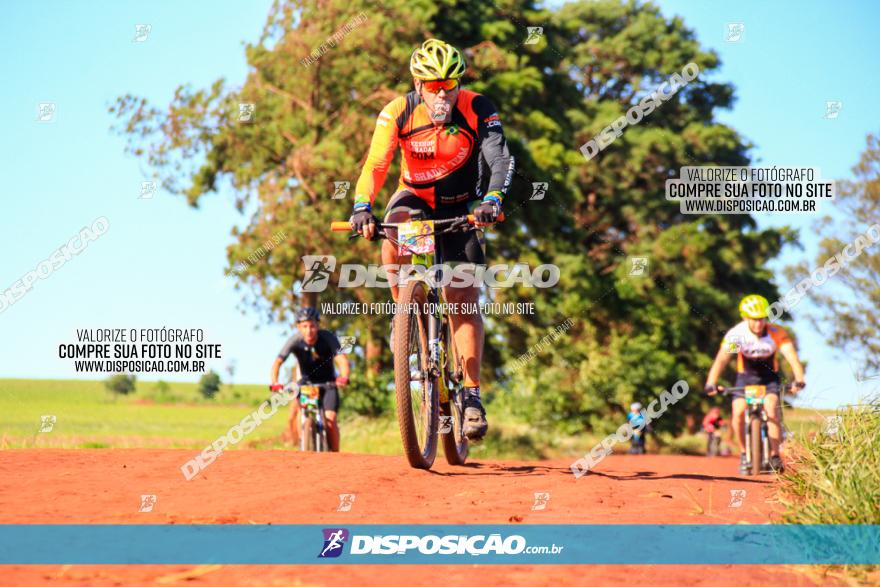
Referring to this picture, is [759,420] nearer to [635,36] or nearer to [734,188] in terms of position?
[734,188]

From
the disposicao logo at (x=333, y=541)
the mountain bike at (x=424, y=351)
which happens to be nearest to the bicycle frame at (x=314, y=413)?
the mountain bike at (x=424, y=351)

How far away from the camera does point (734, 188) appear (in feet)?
110

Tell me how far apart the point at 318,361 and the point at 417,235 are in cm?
525

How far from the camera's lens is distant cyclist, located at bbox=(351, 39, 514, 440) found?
289 inches

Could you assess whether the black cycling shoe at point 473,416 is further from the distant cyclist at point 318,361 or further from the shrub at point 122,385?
the shrub at point 122,385

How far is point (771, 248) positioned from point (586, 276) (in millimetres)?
13135

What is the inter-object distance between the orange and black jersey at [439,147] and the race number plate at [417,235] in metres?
0.57

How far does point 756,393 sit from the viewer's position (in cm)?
1132

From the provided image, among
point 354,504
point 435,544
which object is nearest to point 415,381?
point 354,504

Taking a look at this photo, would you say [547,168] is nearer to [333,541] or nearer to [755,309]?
[755,309]

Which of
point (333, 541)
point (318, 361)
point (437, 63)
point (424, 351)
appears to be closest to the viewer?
point (333, 541)

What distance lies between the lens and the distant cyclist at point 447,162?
24.1ft

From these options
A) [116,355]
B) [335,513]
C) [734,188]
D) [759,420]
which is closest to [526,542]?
[335,513]

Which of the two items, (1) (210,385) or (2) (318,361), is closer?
(2) (318,361)
